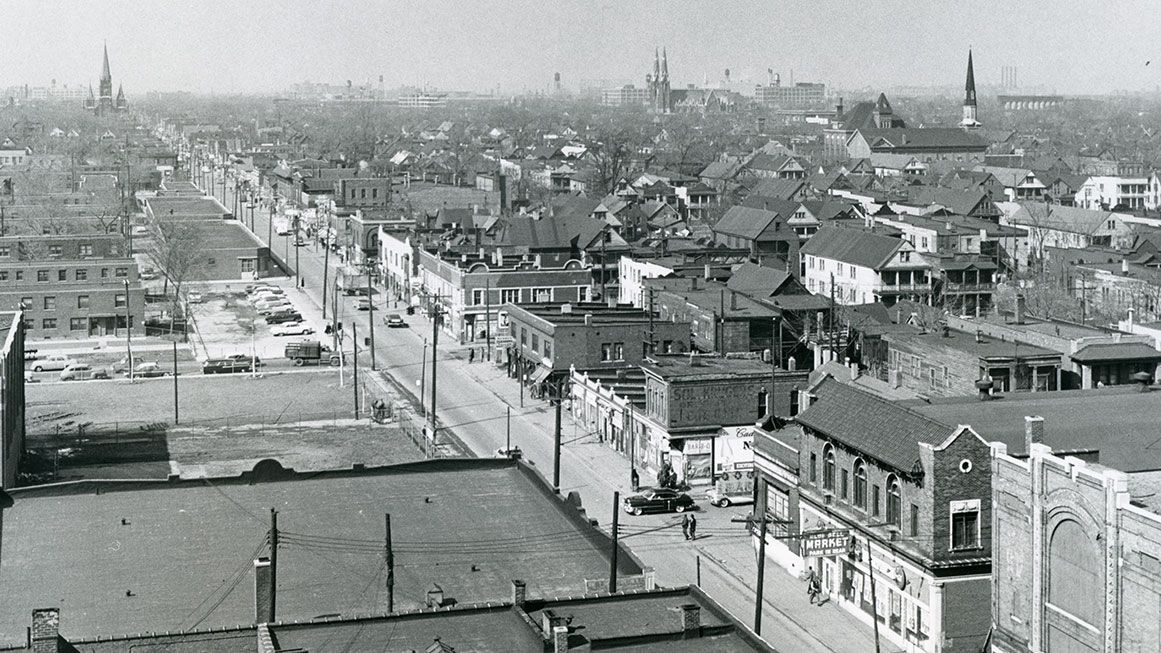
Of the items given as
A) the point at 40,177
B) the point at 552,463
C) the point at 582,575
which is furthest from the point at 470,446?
the point at 40,177

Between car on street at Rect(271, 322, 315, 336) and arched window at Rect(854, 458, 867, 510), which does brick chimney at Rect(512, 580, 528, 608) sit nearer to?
arched window at Rect(854, 458, 867, 510)

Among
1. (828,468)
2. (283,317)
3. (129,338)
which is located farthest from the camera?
(283,317)

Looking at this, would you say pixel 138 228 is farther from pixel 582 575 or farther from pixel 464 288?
pixel 582 575

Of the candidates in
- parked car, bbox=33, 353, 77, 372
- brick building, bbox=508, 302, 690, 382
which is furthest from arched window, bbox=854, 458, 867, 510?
parked car, bbox=33, 353, 77, 372

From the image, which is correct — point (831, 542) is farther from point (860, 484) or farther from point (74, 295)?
point (74, 295)

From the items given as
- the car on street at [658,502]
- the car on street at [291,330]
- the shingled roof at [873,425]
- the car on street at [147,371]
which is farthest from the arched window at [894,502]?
the car on street at [291,330]

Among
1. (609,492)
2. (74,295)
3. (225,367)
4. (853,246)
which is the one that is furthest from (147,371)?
(853,246)

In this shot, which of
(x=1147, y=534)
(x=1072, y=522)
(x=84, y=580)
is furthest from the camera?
(x=84, y=580)

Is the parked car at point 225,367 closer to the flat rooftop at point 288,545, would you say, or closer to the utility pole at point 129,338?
the utility pole at point 129,338
